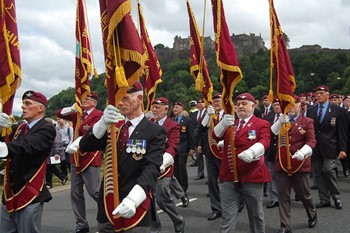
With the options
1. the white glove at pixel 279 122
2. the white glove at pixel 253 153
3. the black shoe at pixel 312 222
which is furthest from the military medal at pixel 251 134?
the black shoe at pixel 312 222

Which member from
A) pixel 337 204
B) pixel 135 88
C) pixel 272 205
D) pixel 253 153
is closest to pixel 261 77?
pixel 272 205

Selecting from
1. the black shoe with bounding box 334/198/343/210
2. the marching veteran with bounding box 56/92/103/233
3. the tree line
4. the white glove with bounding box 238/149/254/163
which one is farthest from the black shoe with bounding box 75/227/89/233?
the tree line

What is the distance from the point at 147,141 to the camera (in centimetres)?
351

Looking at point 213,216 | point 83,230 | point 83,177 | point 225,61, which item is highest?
point 225,61

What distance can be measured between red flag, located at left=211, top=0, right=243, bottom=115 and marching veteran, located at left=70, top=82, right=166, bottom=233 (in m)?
2.16

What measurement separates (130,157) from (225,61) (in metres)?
2.71

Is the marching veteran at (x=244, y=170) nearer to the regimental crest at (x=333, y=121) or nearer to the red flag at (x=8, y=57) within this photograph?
the red flag at (x=8, y=57)

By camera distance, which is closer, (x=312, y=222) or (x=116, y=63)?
(x=116, y=63)

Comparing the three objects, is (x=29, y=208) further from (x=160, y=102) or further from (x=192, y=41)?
(x=192, y=41)

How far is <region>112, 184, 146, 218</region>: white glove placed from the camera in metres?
2.97

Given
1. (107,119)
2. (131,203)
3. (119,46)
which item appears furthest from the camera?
(119,46)

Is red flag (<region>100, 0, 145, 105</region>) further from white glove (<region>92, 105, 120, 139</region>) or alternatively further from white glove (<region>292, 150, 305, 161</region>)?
white glove (<region>292, 150, 305, 161</region>)

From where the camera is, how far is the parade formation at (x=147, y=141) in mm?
3445

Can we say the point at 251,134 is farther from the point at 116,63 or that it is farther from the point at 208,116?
the point at 116,63
